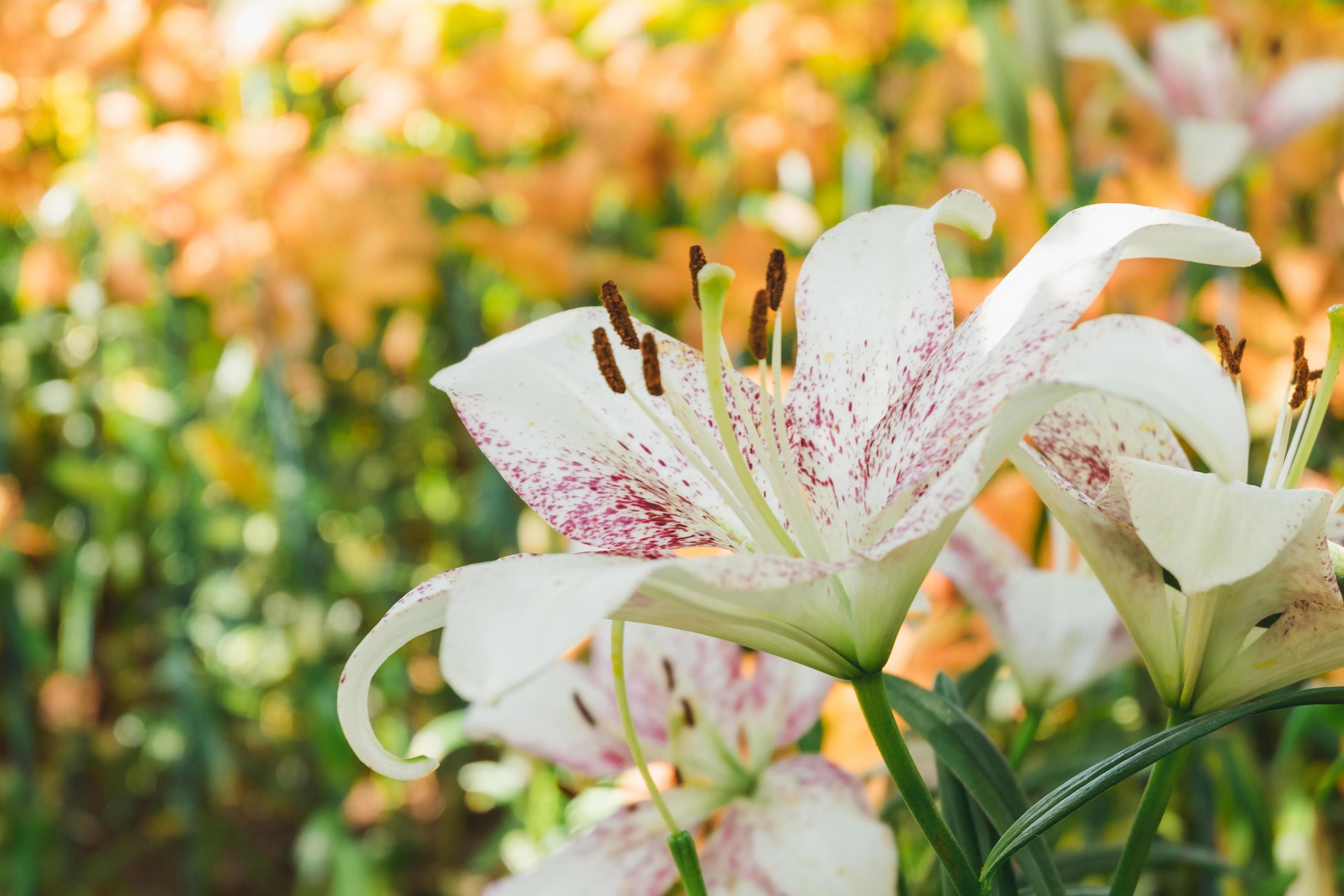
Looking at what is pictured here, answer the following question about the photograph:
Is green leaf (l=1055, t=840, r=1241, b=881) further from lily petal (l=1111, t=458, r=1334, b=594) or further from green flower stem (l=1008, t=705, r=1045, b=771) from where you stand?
lily petal (l=1111, t=458, r=1334, b=594)

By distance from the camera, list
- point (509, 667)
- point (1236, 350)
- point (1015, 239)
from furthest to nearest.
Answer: point (1015, 239) < point (1236, 350) < point (509, 667)

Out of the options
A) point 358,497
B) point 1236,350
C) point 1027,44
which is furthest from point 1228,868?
point 358,497

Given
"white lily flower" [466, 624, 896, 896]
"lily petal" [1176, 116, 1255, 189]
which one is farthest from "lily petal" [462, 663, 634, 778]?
"lily petal" [1176, 116, 1255, 189]

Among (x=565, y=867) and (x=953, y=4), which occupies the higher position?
(x=953, y=4)

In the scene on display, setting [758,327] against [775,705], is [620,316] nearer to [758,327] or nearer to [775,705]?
[758,327]

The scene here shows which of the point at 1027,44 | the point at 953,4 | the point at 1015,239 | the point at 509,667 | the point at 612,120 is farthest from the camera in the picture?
the point at 953,4

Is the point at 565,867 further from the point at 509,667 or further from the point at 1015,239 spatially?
the point at 1015,239

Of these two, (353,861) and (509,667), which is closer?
(509,667)
